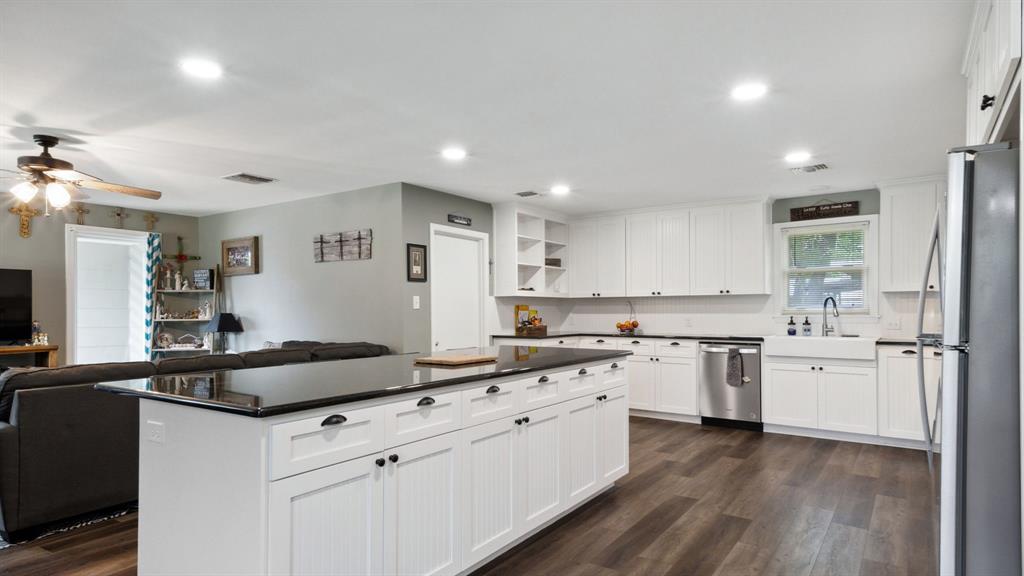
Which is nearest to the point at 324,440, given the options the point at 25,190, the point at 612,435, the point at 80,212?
the point at 612,435

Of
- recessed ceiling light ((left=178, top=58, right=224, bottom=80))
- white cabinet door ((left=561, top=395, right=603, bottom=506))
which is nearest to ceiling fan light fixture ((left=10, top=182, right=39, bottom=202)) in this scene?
recessed ceiling light ((left=178, top=58, right=224, bottom=80))

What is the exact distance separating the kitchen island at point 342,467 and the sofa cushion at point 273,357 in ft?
3.84

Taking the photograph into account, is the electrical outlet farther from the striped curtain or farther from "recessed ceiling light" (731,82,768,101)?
the striped curtain

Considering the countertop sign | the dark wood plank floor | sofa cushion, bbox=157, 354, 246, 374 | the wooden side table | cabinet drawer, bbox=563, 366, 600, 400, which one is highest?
the countertop sign

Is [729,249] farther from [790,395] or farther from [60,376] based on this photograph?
[60,376]

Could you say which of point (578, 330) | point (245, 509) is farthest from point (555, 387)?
point (578, 330)

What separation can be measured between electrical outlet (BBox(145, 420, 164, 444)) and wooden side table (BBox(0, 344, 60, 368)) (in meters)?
4.64

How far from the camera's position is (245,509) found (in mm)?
1798

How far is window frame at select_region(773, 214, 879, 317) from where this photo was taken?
18.5ft

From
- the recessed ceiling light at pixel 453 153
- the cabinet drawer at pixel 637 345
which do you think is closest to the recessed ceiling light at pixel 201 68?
the recessed ceiling light at pixel 453 153

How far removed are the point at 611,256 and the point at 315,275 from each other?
3356 mm

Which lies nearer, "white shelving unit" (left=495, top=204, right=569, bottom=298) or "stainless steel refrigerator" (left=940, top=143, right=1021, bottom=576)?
"stainless steel refrigerator" (left=940, top=143, right=1021, bottom=576)

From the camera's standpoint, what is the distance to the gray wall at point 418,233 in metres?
5.41

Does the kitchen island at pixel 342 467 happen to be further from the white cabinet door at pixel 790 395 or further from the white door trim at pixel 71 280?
the white door trim at pixel 71 280
